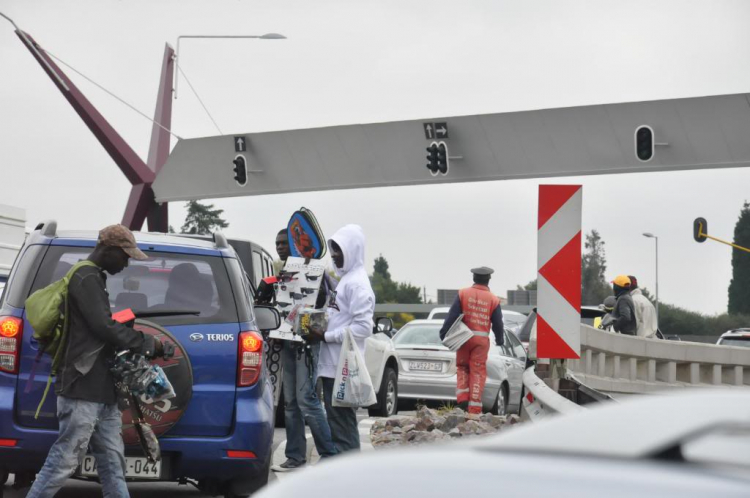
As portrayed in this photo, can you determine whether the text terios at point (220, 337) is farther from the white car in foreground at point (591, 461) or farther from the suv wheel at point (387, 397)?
the suv wheel at point (387, 397)

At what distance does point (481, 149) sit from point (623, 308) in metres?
20.2

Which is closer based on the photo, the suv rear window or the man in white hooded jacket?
the suv rear window

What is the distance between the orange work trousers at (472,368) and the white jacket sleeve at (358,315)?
5.39 metres

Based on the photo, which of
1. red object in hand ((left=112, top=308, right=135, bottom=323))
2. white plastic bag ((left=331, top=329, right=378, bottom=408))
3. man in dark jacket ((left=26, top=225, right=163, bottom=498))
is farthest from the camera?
white plastic bag ((left=331, top=329, right=378, bottom=408))

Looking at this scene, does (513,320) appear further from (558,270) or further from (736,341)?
(558,270)

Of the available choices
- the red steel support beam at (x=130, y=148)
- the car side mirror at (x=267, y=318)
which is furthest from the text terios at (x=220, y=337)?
the red steel support beam at (x=130, y=148)

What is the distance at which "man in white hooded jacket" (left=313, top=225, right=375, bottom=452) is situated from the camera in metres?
8.69

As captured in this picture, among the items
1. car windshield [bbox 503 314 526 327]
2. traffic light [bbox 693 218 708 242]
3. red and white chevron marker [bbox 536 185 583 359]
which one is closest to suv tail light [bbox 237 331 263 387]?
red and white chevron marker [bbox 536 185 583 359]

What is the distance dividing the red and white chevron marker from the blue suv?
A: 93.6 inches

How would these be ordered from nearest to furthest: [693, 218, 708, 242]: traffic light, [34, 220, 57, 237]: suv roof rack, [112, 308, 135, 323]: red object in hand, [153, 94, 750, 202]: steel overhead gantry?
1. [112, 308, 135, 323]: red object in hand
2. [34, 220, 57, 237]: suv roof rack
3. [153, 94, 750, 202]: steel overhead gantry
4. [693, 218, 708, 242]: traffic light

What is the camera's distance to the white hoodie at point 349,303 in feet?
28.5

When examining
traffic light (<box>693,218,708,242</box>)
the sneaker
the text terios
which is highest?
traffic light (<box>693,218,708,242</box>)

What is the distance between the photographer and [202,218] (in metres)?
137

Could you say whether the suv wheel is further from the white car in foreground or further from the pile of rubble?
the white car in foreground
